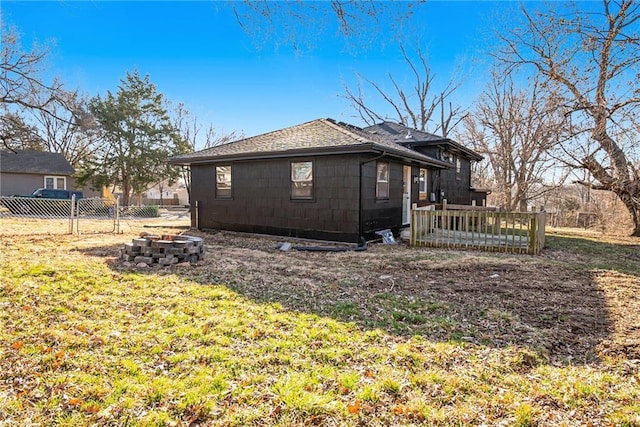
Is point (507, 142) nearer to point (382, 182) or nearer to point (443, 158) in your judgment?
point (443, 158)

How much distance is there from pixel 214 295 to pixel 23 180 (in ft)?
85.0

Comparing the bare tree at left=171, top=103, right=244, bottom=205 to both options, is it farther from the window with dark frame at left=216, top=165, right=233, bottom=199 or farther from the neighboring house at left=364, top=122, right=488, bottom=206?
the window with dark frame at left=216, top=165, right=233, bottom=199

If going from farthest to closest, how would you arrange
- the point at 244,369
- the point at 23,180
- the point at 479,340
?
the point at 23,180 → the point at 479,340 → the point at 244,369

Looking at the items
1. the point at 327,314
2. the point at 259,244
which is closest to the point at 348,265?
Result: the point at 327,314

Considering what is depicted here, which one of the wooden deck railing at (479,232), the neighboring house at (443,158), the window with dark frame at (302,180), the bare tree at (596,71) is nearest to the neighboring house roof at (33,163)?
the neighboring house at (443,158)

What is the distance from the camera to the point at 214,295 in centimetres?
462

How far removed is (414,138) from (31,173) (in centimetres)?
2387

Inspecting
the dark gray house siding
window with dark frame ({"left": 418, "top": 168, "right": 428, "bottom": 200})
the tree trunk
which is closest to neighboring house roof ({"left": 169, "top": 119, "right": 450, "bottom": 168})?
the dark gray house siding

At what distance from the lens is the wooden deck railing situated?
8.22 metres

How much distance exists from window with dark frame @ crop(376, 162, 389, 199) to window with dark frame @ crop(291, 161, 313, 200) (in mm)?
1805

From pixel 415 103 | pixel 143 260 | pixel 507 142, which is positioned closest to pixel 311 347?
pixel 143 260

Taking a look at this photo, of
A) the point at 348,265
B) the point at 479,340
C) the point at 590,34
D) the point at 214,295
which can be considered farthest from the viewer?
the point at 590,34

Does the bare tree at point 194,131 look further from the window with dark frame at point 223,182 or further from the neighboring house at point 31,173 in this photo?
the window with dark frame at point 223,182

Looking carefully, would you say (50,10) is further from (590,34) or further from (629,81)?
(629,81)
